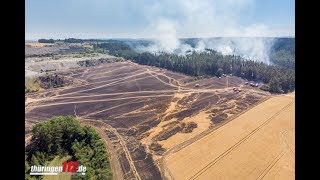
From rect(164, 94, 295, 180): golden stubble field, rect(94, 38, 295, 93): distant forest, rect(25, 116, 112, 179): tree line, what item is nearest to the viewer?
rect(25, 116, 112, 179): tree line

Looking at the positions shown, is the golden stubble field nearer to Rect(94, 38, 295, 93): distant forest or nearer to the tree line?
the tree line

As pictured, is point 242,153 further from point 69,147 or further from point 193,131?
point 69,147

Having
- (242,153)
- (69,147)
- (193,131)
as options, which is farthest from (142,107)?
(242,153)

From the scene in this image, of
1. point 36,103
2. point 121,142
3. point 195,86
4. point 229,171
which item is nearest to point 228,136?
point 229,171

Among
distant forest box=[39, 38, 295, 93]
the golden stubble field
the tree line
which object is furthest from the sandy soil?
distant forest box=[39, 38, 295, 93]

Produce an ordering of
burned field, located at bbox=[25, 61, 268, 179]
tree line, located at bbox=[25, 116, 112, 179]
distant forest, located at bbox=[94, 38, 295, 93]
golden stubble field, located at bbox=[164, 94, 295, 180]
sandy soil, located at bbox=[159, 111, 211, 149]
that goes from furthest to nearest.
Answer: distant forest, located at bbox=[94, 38, 295, 93], sandy soil, located at bbox=[159, 111, 211, 149], burned field, located at bbox=[25, 61, 268, 179], golden stubble field, located at bbox=[164, 94, 295, 180], tree line, located at bbox=[25, 116, 112, 179]

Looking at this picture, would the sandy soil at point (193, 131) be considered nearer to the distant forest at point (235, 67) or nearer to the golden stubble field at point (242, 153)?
the golden stubble field at point (242, 153)

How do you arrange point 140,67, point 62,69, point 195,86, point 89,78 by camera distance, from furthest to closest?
point 140,67
point 62,69
point 89,78
point 195,86
